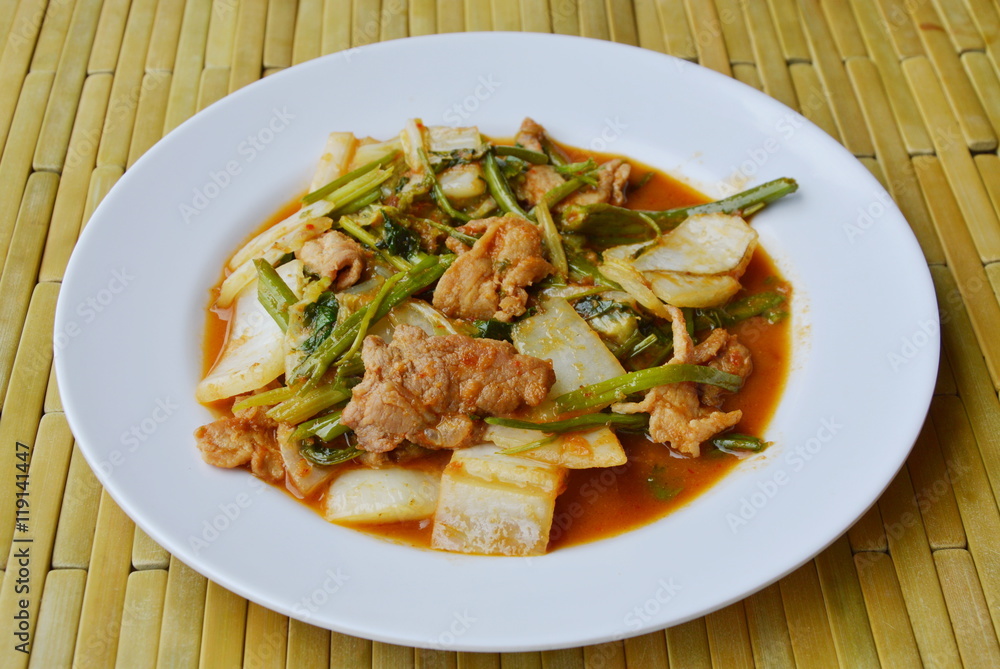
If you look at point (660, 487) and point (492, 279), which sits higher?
point (492, 279)

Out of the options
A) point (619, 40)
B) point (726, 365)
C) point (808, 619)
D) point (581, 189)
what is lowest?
point (808, 619)

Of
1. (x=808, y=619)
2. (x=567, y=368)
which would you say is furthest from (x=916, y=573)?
(x=567, y=368)

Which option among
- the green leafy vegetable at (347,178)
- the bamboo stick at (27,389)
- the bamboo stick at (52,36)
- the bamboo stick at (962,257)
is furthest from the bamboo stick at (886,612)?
the bamboo stick at (52,36)

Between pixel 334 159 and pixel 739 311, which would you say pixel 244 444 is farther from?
pixel 739 311

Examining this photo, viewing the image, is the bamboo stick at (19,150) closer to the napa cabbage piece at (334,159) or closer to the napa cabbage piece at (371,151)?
the napa cabbage piece at (334,159)

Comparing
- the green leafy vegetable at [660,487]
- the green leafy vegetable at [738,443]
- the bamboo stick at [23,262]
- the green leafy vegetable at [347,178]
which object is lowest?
the bamboo stick at [23,262]

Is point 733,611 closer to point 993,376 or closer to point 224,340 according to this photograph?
point 993,376
